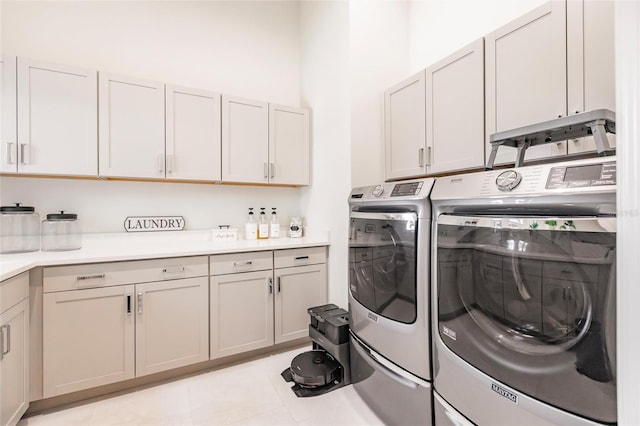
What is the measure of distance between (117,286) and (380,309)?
161 cm

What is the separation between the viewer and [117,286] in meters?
1.88

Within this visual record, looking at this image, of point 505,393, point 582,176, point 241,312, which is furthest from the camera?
point 241,312

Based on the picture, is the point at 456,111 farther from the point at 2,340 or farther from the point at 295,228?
the point at 2,340

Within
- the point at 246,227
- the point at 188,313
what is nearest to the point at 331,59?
the point at 246,227

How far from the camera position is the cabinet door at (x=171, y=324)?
1957 mm

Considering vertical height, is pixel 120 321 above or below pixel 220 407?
above

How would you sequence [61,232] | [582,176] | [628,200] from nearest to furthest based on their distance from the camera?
[628,200]
[582,176]
[61,232]

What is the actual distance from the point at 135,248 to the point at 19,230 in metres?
0.71

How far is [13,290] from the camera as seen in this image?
4.91 ft

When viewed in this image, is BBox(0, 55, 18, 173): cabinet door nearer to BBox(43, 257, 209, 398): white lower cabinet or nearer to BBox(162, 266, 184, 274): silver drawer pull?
BBox(43, 257, 209, 398): white lower cabinet

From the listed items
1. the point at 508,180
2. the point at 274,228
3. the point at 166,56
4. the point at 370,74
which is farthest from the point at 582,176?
the point at 166,56

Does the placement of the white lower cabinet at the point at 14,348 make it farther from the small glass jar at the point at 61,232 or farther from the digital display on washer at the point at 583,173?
the digital display on washer at the point at 583,173

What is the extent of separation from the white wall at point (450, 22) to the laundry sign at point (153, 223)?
2440mm

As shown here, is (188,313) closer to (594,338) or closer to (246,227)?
(246,227)
